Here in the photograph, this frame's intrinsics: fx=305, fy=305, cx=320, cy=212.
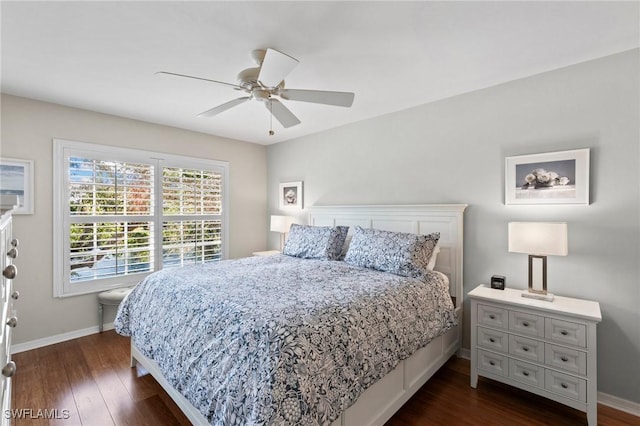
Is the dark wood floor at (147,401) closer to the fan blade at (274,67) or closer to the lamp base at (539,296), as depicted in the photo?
the lamp base at (539,296)

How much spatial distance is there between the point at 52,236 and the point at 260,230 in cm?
261

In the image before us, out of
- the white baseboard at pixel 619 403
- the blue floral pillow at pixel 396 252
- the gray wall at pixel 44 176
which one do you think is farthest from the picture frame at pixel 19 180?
the white baseboard at pixel 619 403

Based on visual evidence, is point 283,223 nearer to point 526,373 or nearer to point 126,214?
point 126,214

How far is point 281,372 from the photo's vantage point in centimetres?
132

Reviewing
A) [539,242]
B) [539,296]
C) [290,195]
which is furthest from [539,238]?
[290,195]

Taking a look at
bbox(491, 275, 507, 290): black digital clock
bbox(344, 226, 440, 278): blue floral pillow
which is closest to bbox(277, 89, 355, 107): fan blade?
bbox(344, 226, 440, 278): blue floral pillow

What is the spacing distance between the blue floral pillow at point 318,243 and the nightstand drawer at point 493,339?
1.53 meters

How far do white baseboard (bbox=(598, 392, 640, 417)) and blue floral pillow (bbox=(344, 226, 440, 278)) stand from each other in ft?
4.87

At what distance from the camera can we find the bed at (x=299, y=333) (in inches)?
54.4

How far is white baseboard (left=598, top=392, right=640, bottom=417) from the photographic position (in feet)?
6.92

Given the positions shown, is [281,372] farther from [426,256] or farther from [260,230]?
[260,230]

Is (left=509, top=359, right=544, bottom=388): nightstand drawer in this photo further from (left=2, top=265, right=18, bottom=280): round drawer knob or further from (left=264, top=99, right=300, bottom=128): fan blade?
(left=2, top=265, right=18, bottom=280): round drawer knob

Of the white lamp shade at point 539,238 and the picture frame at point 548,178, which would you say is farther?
the picture frame at point 548,178

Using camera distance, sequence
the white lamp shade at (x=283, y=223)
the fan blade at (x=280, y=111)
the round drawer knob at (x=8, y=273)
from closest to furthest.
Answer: the round drawer knob at (x=8, y=273) → the fan blade at (x=280, y=111) → the white lamp shade at (x=283, y=223)
